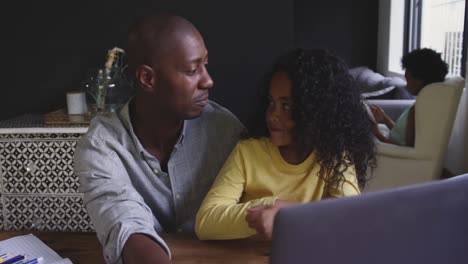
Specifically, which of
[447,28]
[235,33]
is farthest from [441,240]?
[447,28]

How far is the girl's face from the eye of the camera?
1104 millimetres

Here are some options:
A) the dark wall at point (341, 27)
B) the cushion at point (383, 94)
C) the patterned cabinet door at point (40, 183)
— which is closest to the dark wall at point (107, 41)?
the patterned cabinet door at point (40, 183)

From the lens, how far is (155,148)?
1.16 metres

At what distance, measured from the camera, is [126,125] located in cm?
113

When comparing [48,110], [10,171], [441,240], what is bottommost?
[10,171]

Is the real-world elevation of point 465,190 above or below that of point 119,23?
below

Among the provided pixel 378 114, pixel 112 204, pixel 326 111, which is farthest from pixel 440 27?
pixel 112 204

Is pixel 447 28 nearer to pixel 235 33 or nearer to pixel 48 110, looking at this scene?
pixel 235 33

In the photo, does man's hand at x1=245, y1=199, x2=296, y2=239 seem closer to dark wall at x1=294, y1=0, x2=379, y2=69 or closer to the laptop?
the laptop

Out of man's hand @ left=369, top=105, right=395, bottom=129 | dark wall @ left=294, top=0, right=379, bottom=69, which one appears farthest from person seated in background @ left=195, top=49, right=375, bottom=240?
dark wall @ left=294, top=0, right=379, bottom=69

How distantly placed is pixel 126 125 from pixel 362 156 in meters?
0.55

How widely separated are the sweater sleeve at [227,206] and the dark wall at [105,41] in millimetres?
1406

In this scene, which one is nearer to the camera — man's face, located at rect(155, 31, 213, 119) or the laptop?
the laptop

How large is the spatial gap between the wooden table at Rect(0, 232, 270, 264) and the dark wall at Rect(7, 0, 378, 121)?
5.09ft
